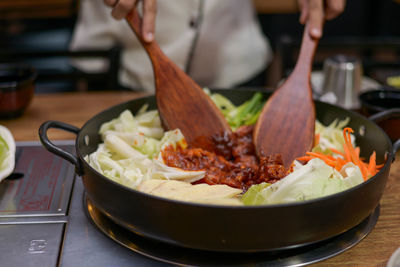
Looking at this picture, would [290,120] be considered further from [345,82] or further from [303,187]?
[345,82]

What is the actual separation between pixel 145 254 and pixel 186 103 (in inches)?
23.6

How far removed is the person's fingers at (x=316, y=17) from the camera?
5.04ft

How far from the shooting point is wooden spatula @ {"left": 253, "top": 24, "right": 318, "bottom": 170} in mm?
1341

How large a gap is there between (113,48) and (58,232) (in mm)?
1307

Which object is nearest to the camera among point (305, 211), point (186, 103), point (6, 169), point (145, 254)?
point (305, 211)

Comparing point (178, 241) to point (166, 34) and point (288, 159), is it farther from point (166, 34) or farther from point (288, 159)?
point (166, 34)

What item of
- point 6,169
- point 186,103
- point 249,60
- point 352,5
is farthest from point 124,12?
point 352,5

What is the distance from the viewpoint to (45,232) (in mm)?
1090

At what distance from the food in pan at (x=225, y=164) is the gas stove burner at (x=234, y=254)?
0.12m

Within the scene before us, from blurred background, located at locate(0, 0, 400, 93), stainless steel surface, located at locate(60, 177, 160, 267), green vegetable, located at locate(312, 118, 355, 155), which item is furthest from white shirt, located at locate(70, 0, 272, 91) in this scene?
stainless steel surface, located at locate(60, 177, 160, 267)

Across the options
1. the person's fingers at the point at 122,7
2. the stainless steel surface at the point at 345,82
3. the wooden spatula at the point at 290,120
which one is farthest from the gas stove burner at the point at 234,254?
the stainless steel surface at the point at 345,82

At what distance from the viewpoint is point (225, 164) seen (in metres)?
1.28

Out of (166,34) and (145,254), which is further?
(166,34)

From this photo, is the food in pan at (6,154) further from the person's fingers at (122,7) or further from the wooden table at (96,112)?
the person's fingers at (122,7)
